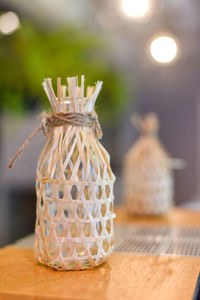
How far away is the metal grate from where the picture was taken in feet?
2.31

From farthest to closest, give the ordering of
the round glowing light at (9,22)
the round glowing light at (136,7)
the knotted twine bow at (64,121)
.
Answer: the round glowing light at (136,7) → the round glowing light at (9,22) → the knotted twine bow at (64,121)

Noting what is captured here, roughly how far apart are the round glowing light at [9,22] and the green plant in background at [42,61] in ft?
0.06

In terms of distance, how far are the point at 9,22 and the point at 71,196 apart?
0.79 metres

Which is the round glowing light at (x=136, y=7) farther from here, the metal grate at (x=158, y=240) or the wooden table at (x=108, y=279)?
the wooden table at (x=108, y=279)

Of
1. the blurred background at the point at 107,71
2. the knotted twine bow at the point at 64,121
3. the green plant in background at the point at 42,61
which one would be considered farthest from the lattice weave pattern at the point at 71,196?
the green plant in background at the point at 42,61

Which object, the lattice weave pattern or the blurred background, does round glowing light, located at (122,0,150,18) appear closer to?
the blurred background

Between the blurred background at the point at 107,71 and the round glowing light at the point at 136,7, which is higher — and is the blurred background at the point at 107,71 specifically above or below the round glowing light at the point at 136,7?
below

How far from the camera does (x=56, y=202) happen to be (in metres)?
0.55

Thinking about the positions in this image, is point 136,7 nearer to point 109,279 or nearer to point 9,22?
point 9,22

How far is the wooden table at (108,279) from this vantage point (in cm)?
46

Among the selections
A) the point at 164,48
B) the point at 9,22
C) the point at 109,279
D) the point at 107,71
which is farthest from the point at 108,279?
the point at 107,71

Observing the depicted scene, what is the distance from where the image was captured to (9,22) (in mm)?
1156

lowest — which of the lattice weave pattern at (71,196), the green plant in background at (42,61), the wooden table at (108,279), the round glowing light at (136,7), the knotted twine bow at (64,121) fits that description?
the wooden table at (108,279)

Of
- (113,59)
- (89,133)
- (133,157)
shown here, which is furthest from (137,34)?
(89,133)
